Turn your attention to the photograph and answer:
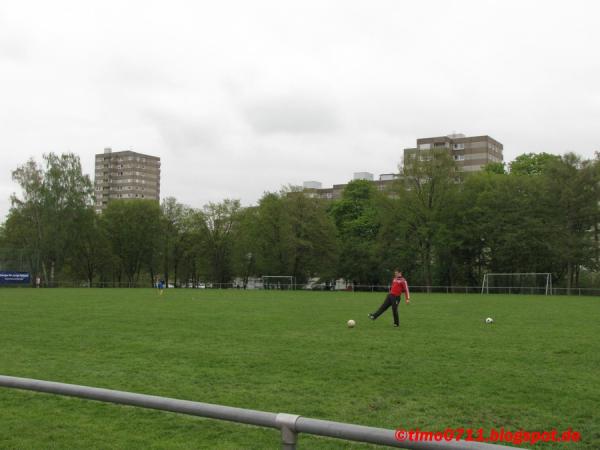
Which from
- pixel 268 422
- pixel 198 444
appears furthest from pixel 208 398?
pixel 268 422

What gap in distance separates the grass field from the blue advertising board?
5304cm

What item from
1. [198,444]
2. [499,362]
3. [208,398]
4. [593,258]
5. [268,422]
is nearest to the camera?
[268,422]

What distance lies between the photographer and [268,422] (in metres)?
3.27

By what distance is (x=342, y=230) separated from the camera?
8069cm

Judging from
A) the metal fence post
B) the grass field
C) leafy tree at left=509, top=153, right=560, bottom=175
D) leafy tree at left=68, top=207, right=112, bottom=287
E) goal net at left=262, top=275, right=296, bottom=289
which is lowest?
goal net at left=262, top=275, right=296, bottom=289

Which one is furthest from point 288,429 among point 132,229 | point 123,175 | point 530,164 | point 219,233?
point 123,175

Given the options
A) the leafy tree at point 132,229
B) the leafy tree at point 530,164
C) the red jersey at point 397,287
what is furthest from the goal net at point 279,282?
the red jersey at point 397,287

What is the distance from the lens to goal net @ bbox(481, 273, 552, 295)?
2185 inches

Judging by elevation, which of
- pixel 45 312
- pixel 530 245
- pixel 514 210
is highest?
pixel 514 210

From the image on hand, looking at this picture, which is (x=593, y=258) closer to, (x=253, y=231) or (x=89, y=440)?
(x=253, y=231)

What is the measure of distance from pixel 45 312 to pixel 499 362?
65.6ft

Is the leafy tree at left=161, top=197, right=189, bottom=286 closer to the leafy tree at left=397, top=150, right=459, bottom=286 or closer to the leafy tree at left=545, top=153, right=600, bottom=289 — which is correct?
the leafy tree at left=397, top=150, right=459, bottom=286

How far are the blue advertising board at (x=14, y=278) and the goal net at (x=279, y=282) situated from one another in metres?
28.6

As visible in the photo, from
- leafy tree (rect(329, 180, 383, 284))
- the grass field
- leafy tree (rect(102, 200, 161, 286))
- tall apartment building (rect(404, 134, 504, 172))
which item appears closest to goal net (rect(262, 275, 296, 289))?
leafy tree (rect(329, 180, 383, 284))
